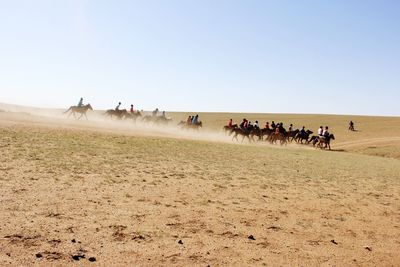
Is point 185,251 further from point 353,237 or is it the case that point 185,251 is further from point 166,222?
point 353,237

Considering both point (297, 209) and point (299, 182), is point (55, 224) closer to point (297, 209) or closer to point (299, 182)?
point (297, 209)

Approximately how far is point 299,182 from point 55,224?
10.4m

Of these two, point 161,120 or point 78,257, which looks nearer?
point 78,257

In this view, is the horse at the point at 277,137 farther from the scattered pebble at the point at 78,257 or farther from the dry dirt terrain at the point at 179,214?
the scattered pebble at the point at 78,257

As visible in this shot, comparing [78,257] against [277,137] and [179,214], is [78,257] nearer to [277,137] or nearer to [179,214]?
[179,214]

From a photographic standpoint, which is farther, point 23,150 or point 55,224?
point 23,150

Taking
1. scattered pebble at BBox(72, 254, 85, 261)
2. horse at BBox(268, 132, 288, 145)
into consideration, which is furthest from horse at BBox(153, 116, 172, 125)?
scattered pebble at BBox(72, 254, 85, 261)

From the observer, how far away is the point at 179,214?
10.4 metres

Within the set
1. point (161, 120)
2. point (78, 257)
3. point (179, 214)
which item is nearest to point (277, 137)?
point (161, 120)

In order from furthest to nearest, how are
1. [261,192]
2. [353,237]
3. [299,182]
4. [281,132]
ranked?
[281,132] → [299,182] → [261,192] → [353,237]

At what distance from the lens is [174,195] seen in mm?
12281

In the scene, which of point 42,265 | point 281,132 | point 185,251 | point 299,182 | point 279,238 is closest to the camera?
point 42,265

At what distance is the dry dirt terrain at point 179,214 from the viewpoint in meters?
7.83

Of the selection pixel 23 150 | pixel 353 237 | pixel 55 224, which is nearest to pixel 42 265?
pixel 55 224
